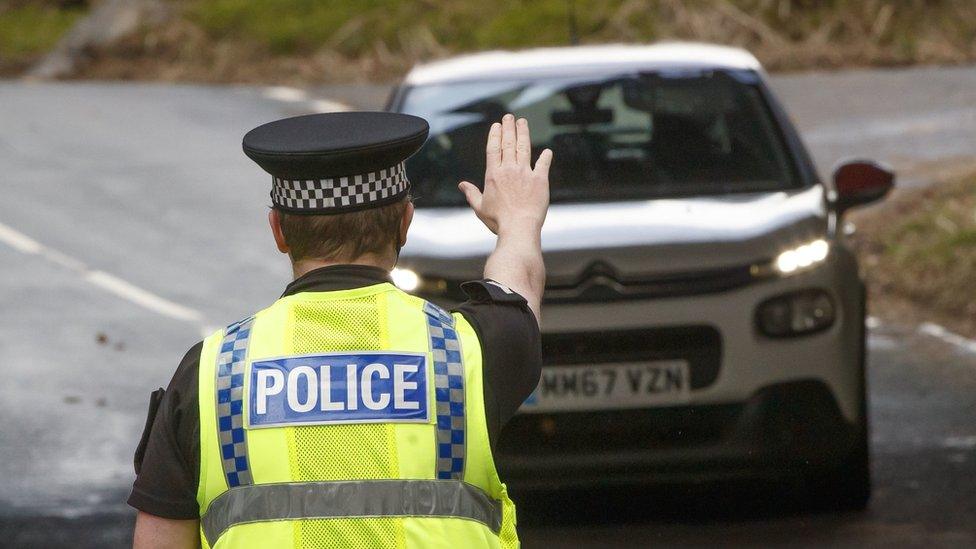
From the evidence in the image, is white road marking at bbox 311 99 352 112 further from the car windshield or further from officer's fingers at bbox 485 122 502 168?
officer's fingers at bbox 485 122 502 168

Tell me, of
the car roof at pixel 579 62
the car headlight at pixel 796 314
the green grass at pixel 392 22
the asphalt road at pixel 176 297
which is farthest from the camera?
the green grass at pixel 392 22

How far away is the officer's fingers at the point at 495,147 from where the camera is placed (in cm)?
290

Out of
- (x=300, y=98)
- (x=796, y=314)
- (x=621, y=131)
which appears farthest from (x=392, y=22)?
(x=796, y=314)

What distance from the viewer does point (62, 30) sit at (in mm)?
25594

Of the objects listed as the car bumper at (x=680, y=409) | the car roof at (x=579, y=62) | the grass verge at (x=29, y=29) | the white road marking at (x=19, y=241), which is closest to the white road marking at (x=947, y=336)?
Result: the car roof at (x=579, y=62)

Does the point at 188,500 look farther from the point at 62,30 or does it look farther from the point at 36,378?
the point at 62,30

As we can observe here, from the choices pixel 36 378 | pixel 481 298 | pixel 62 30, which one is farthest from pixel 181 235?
pixel 62 30

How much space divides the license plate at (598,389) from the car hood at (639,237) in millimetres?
309

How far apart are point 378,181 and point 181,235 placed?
36.1 ft

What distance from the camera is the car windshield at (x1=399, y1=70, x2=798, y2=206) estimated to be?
6.32m

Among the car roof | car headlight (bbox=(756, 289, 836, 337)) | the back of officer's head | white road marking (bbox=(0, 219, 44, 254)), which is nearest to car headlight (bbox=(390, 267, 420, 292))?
car headlight (bbox=(756, 289, 836, 337))

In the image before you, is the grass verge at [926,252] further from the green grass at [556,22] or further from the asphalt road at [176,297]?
the green grass at [556,22]

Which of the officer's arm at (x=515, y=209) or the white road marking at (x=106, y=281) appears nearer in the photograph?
the officer's arm at (x=515, y=209)

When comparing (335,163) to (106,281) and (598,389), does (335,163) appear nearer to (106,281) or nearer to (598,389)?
(598,389)
